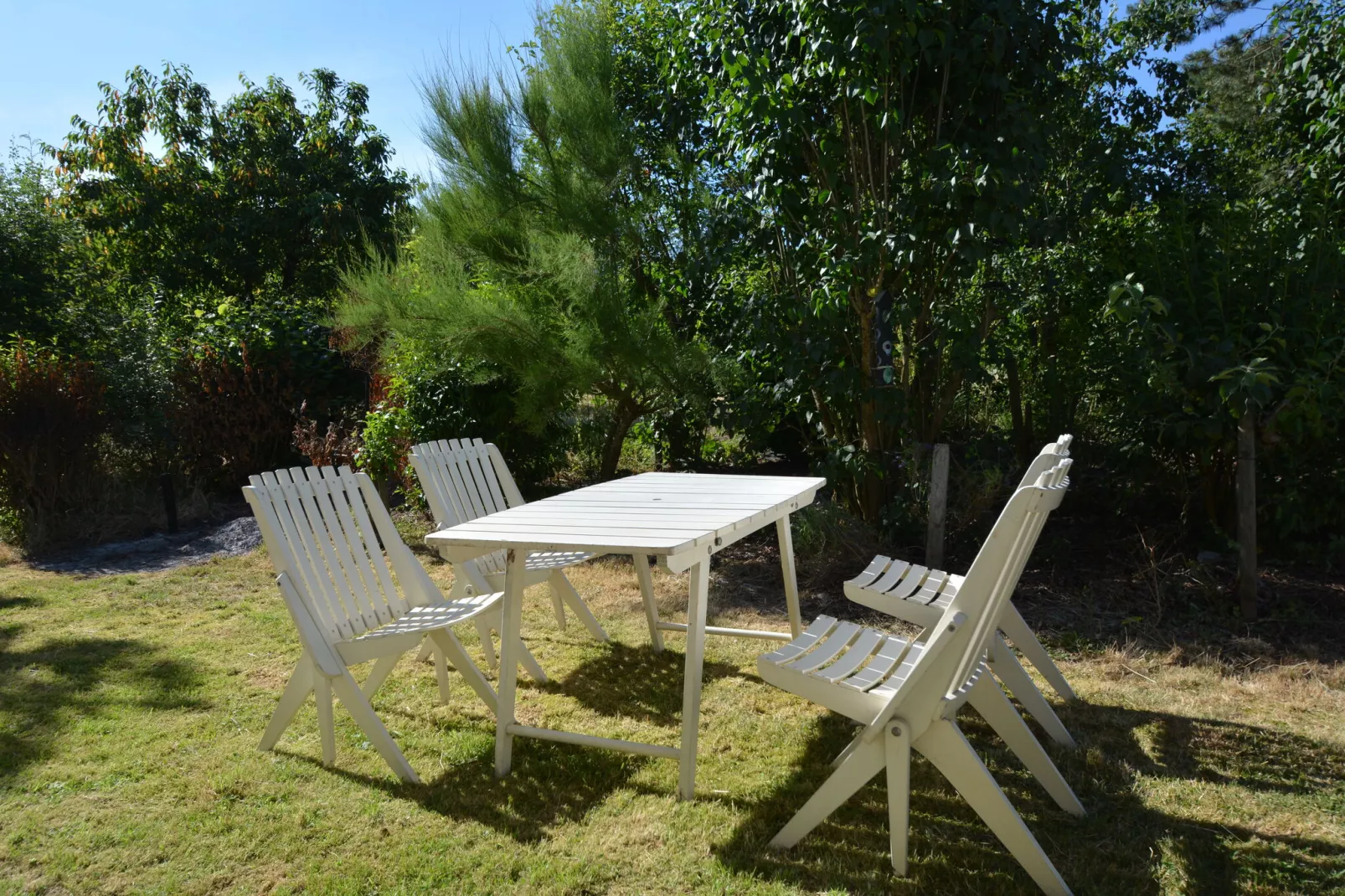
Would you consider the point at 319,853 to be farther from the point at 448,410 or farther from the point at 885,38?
the point at 448,410

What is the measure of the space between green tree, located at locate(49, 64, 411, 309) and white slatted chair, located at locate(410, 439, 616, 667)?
1176 cm

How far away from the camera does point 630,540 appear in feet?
9.15

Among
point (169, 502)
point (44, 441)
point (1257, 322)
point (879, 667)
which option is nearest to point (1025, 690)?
point (879, 667)

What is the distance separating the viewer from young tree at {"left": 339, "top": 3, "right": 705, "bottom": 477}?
6152 mm

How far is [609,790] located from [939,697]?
3.94 ft

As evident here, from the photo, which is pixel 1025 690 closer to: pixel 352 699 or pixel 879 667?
pixel 879 667

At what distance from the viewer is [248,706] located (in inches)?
145

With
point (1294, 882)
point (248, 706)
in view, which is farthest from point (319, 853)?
point (1294, 882)

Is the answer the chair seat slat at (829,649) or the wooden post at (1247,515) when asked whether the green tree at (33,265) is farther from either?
the wooden post at (1247,515)

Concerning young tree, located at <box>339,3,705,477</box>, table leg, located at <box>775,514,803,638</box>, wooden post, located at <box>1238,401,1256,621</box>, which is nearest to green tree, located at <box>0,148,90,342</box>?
young tree, located at <box>339,3,705,477</box>

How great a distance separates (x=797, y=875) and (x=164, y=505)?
6832 millimetres

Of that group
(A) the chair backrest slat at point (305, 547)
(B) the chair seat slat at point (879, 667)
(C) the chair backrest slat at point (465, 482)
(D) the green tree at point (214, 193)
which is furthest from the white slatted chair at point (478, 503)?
(D) the green tree at point (214, 193)

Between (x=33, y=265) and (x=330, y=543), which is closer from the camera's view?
(x=330, y=543)

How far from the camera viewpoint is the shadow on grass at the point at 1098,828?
2361mm
